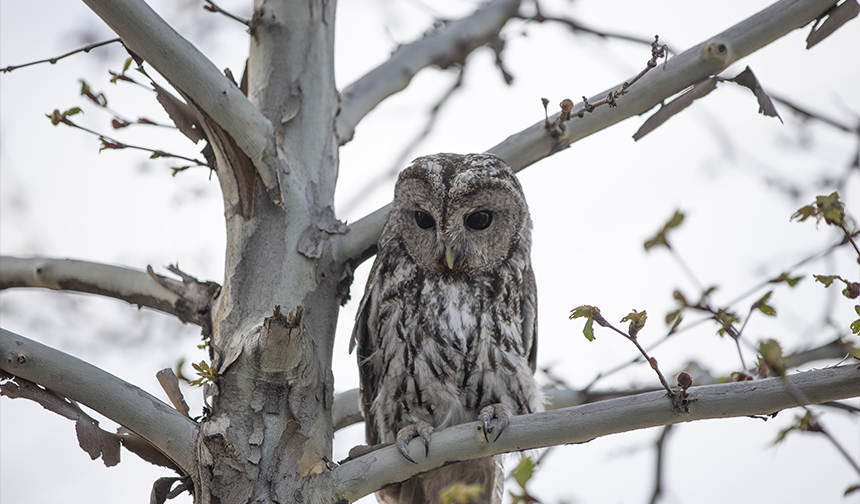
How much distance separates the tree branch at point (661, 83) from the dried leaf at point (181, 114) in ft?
1.70

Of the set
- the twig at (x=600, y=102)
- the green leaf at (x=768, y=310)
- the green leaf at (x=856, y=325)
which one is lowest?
the green leaf at (x=856, y=325)

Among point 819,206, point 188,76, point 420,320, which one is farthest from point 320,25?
point 819,206

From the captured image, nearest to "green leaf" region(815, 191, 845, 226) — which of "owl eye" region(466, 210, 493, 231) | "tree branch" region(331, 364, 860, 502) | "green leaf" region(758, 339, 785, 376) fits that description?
"tree branch" region(331, 364, 860, 502)

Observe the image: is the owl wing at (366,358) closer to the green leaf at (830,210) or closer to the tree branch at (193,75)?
the tree branch at (193,75)

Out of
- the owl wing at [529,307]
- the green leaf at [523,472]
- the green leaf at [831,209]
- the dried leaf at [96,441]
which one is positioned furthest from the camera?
the owl wing at [529,307]

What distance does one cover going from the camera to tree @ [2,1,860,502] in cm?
161

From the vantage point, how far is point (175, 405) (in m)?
1.73

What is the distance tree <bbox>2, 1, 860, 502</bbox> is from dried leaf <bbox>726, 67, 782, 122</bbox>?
0.09 meters

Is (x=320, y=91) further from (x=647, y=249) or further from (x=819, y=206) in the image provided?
(x=819, y=206)

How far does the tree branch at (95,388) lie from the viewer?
147 cm

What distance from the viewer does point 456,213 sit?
237cm

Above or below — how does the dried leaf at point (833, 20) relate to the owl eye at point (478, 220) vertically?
below

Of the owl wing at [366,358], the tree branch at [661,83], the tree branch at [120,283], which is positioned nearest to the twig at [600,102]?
the tree branch at [661,83]

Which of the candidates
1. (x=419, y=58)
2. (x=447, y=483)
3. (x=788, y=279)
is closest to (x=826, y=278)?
(x=788, y=279)
